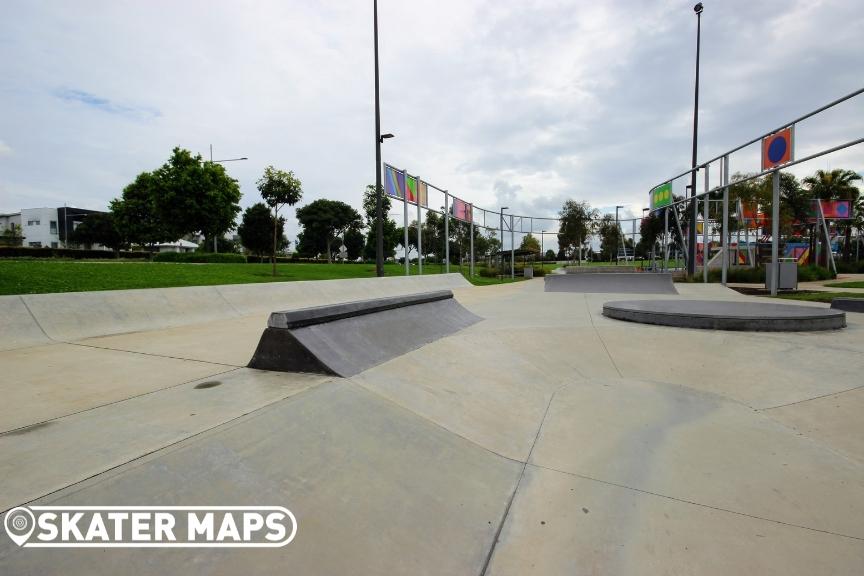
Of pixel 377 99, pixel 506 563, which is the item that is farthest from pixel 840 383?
pixel 377 99

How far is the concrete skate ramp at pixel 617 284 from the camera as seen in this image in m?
15.9

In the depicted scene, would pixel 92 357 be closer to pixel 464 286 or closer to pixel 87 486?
pixel 87 486

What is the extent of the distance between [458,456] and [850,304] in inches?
417

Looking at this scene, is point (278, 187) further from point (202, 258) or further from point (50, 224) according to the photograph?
point (50, 224)

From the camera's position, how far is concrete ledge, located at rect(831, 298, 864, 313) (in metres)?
8.78

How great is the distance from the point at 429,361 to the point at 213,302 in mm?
5612

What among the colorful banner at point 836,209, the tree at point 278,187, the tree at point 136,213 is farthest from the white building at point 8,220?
the colorful banner at point 836,209

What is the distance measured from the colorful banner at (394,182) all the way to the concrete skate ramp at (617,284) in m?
7.05

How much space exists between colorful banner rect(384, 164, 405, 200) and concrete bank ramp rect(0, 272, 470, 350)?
6.88 meters

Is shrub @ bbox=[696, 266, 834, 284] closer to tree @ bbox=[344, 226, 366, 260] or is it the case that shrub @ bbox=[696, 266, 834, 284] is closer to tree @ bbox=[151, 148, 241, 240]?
tree @ bbox=[151, 148, 241, 240]

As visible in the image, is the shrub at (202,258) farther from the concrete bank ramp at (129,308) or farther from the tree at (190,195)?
the concrete bank ramp at (129,308)

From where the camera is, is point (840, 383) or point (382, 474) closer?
point (382, 474)

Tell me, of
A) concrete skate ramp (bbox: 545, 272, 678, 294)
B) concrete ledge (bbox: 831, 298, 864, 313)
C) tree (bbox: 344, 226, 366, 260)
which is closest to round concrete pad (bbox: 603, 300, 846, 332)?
concrete ledge (bbox: 831, 298, 864, 313)

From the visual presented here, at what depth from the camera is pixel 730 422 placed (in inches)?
149
